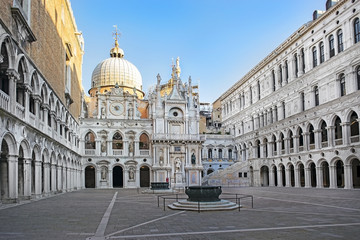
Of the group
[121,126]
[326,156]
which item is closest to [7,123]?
[326,156]

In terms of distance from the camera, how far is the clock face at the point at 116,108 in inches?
2197

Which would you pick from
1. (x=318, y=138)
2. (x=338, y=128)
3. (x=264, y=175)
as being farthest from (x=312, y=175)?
(x=264, y=175)

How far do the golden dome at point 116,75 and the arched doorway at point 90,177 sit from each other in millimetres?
15682

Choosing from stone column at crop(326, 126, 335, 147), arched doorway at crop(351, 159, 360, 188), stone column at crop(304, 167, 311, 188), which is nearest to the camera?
stone column at crop(326, 126, 335, 147)

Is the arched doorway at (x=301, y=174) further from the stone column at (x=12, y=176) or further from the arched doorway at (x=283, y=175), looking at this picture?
the stone column at (x=12, y=176)

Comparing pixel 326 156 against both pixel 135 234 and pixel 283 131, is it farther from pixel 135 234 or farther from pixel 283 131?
pixel 135 234

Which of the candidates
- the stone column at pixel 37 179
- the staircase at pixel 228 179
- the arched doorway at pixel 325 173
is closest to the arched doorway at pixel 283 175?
the staircase at pixel 228 179

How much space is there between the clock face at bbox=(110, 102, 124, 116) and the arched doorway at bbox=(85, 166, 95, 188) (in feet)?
28.6

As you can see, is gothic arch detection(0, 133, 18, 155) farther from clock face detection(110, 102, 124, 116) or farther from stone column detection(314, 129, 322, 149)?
clock face detection(110, 102, 124, 116)

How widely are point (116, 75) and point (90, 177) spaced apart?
18.8 meters

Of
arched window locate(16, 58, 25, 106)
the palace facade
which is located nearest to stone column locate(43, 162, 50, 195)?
arched window locate(16, 58, 25, 106)

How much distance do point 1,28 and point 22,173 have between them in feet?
29.0

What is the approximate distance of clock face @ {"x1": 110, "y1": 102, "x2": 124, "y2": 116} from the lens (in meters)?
55.8

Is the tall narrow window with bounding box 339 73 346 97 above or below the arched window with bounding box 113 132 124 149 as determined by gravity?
above
